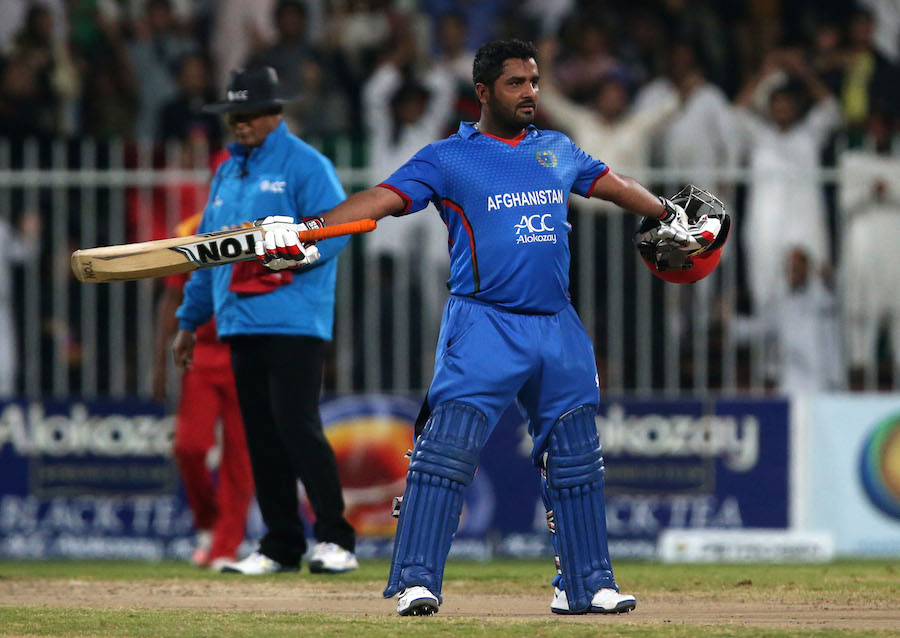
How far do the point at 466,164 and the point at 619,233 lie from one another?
15.2ft

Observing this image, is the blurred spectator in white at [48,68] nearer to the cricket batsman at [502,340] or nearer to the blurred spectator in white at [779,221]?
the blurred spectator in white at [779,221]

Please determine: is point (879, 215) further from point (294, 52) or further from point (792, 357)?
point (294, 52)

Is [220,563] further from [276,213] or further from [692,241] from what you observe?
[692,241]

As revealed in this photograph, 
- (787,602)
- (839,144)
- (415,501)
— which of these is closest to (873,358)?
(839,144)

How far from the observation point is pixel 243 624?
5621 millimetres

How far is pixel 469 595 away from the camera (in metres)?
6.99

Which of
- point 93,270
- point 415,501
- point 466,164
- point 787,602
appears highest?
point 466,164

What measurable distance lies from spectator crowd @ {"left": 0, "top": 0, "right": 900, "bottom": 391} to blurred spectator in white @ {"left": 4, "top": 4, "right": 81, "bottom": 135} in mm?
16

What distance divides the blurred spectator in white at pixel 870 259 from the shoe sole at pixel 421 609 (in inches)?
200

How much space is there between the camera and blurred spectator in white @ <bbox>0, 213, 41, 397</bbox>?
1043 cm

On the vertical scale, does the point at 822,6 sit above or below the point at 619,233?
above

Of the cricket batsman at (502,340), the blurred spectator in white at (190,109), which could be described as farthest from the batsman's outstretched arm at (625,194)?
the blurred spectator in white at (190,109)

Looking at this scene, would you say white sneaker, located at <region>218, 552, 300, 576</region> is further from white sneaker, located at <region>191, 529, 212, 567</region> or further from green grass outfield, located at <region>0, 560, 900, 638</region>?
white sneaker, located at <region>191, 529, 212, 567</region>

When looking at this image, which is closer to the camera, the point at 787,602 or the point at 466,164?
the point at 466,164
